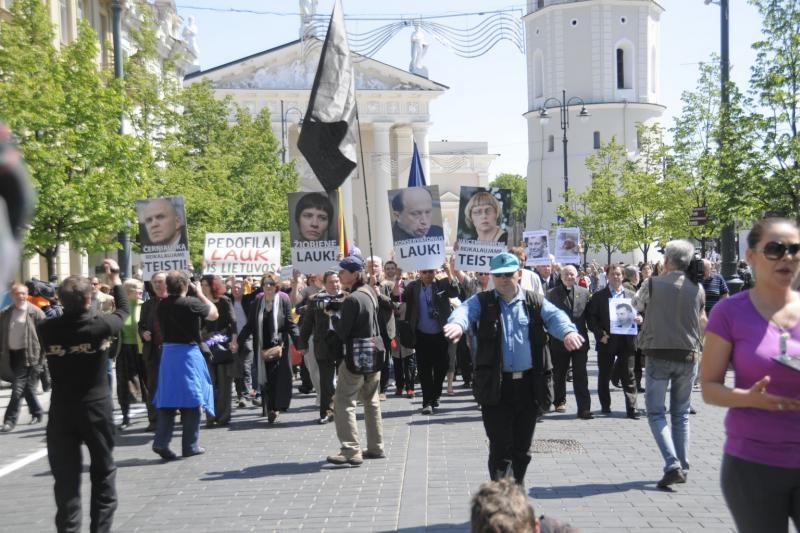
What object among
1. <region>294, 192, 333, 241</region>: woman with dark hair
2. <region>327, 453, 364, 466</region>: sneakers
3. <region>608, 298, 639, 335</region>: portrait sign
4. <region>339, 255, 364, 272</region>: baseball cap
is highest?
<region>294, 192, 333, 241</region>: woman with dark hair

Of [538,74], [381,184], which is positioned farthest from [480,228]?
[381,184]

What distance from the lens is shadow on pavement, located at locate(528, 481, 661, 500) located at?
8148 millimetres

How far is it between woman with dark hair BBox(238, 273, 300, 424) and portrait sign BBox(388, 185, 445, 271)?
5.63ft

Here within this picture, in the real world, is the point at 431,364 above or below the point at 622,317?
below

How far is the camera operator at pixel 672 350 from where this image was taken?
329 inches

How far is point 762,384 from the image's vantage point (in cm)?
406

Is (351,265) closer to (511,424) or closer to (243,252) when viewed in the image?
(511,424)

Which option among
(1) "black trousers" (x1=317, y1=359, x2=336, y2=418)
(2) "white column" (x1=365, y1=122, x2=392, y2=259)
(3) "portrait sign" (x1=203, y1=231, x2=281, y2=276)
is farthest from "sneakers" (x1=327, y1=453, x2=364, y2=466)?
(2) "white column" (x1=365, y1=122, x2=392, y2=259)

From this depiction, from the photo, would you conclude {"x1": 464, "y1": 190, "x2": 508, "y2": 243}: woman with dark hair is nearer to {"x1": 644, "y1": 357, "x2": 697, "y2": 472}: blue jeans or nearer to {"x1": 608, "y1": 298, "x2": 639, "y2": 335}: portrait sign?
{"x1": 608, "y1": 298, "x2": 639, "y2": 335}: portrait sign

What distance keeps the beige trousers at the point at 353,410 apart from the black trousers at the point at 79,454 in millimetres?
3223

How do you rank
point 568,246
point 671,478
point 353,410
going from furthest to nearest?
point 568,246, point 353,410, point 671,478

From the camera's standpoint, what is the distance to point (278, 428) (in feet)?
41.7

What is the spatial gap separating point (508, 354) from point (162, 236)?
32.9 ft

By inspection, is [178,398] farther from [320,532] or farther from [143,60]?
[143,60]
